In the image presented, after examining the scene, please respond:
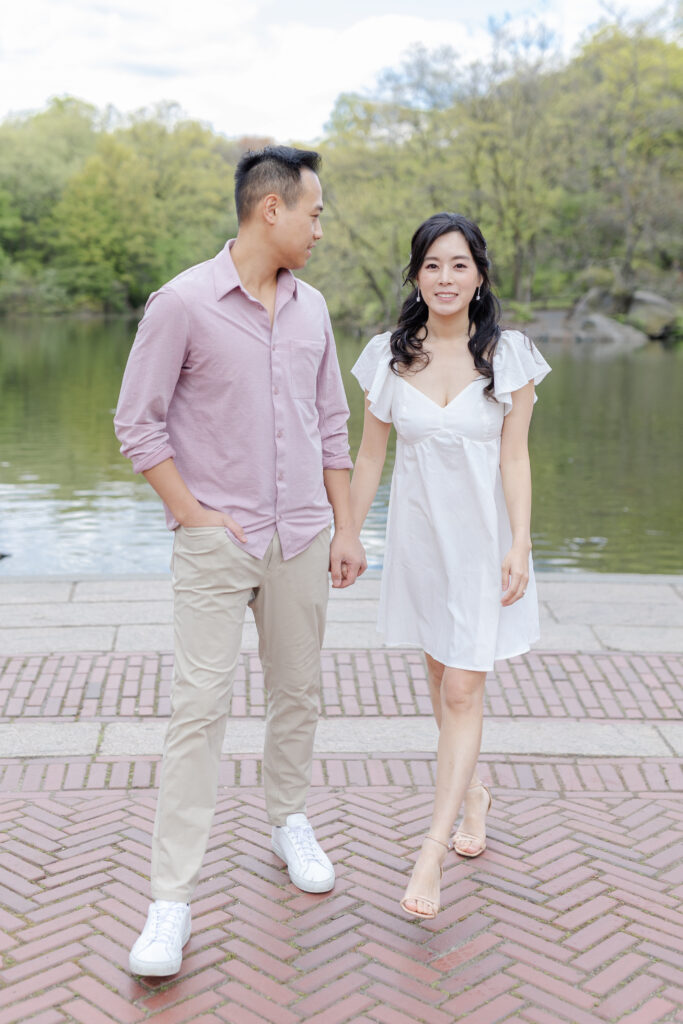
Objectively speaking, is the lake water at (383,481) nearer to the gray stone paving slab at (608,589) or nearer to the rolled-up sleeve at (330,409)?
the gray stone paving slab at (608,589)

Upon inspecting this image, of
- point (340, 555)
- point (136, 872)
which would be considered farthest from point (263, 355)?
point (136, 872)

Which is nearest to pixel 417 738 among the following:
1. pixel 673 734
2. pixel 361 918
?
pixel 673 734

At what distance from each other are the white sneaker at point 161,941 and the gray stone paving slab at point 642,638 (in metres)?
3.08

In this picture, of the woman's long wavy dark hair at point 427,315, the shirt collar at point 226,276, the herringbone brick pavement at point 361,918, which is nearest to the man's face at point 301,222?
the shirt collar at point 226,276

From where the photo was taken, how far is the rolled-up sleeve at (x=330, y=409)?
10.0 feet

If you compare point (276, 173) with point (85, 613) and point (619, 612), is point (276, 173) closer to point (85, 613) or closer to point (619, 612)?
point (85, 613)

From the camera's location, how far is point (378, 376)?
3.16 meters

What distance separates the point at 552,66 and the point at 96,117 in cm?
3891

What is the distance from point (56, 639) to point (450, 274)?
3.05 metres

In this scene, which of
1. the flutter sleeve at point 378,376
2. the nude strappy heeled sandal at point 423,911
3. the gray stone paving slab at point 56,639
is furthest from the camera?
the gray stone paving slab at point 56,639

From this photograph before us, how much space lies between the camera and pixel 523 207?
4181 cm

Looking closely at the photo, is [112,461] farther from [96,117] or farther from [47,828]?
[96,117]

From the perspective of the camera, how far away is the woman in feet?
9.99

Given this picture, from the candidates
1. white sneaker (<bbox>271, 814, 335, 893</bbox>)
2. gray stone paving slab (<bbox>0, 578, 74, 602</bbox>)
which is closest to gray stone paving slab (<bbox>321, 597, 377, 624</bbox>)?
gray stone paving slab (<bbox>0, 578, 74, 602</bbox>)
